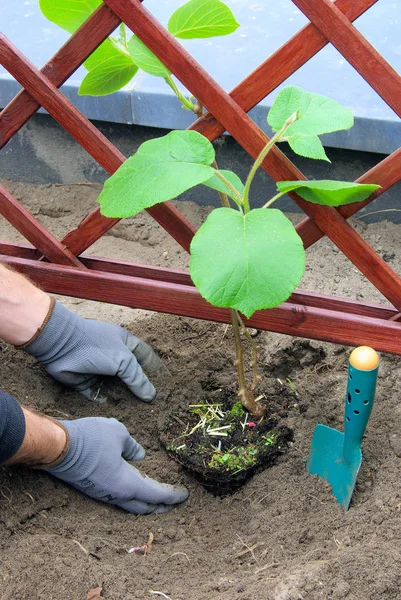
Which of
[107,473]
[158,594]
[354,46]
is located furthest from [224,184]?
[158,594]

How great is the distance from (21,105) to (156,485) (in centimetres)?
103

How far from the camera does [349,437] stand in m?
1.47

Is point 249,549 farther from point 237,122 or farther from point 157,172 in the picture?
point 237,122

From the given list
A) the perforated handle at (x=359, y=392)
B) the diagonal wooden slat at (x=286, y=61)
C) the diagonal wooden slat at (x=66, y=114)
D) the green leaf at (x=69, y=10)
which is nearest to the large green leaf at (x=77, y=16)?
the green leaf at (x=69, y=10)

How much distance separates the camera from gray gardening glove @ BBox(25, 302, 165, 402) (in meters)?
1.80

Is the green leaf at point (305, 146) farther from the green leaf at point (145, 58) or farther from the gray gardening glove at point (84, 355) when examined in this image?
the gray gardening glove at point (84, 355)

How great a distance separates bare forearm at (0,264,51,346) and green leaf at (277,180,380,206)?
2.44 ft

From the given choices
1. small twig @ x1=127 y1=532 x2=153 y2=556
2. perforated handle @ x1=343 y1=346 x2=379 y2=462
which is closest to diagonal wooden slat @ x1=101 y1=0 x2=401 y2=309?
perforated handle @ x1=343 y1=346 x2=379 y2=462

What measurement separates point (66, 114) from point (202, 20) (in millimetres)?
444

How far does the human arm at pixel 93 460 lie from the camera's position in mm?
1490

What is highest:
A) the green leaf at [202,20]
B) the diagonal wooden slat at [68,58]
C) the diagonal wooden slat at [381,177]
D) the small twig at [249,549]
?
the diagonal wooden slat at [68,58]

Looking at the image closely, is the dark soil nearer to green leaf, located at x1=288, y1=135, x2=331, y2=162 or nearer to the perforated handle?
the perforated handle

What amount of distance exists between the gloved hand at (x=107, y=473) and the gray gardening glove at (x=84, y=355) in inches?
7.9

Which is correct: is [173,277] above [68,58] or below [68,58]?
below
